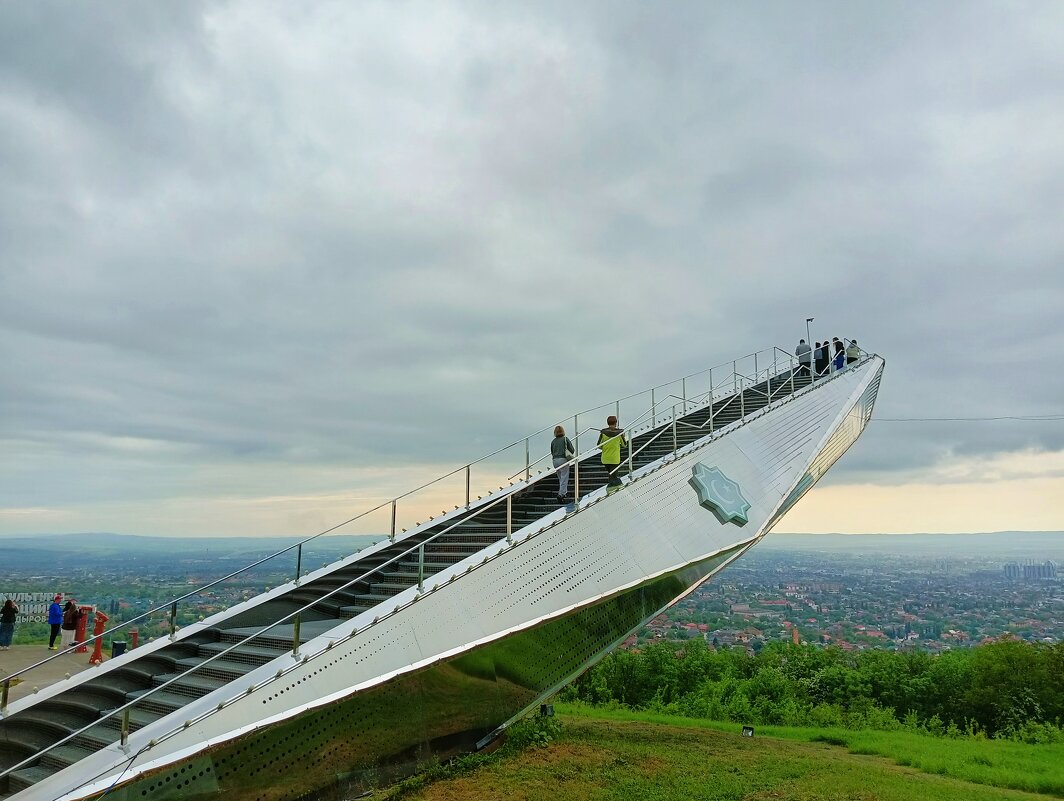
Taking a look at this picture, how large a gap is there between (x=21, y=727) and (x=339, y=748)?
3.15 metres

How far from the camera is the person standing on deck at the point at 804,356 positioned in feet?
68.7

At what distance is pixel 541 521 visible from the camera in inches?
375

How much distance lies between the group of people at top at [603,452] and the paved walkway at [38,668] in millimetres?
7148

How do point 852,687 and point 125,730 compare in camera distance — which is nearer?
point 125,730

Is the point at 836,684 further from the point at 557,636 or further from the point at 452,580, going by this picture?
the point at 452,580

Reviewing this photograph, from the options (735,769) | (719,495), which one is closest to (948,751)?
(735,769)

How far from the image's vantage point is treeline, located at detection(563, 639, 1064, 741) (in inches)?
553

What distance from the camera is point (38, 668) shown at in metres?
11.5

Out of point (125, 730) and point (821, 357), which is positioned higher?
point (821, 357)

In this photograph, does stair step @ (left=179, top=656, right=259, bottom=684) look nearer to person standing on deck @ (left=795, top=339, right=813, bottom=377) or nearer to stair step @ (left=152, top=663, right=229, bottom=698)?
stair step @ (left=152, top=663, right=229, bottom=698)

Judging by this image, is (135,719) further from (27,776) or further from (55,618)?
(55,618)

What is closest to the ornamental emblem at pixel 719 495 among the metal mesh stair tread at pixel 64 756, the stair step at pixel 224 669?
the stair step at pixel 224 669

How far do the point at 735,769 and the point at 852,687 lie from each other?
9.25 metres

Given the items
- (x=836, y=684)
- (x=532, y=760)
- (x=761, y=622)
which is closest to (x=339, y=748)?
(x=532, y=760)
